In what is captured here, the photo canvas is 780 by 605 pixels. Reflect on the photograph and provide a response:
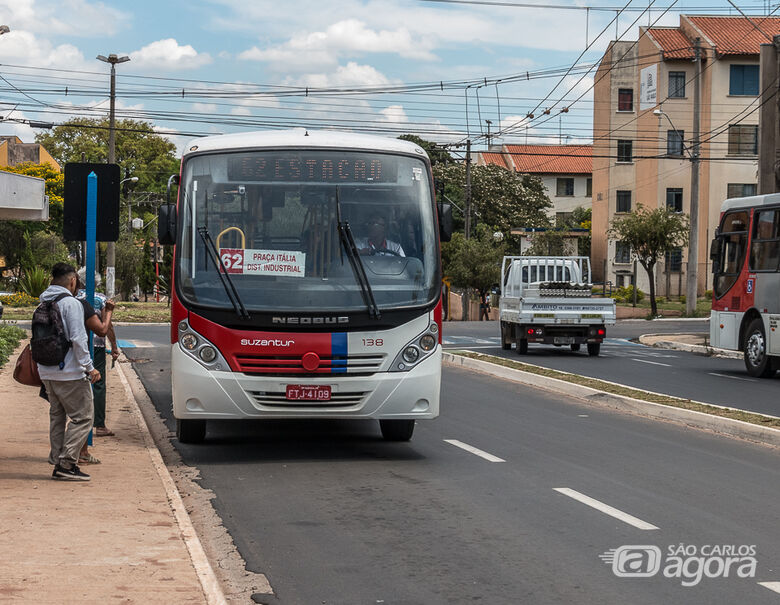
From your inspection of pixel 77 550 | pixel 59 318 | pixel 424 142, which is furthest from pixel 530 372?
pixel 424 142

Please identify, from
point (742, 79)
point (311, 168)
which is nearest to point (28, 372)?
point (311, 168)

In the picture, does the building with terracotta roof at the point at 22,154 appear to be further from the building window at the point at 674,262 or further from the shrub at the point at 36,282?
the shrub at the point at 36,282

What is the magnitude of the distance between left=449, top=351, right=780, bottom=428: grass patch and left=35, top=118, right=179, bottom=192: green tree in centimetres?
7410

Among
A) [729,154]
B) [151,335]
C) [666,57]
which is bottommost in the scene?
[151,335]

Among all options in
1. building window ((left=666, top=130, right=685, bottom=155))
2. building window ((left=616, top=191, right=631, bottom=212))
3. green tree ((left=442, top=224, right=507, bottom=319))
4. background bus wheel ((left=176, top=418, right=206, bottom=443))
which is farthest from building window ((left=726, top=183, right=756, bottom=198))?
background bus wheel ((left=176, top=418, right=206, bottom=443))

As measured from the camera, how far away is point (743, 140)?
63188 millimetres

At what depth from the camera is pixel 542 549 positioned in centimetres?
753

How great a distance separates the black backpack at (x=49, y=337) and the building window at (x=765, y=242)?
639 inches

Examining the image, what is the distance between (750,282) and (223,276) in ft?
48.8

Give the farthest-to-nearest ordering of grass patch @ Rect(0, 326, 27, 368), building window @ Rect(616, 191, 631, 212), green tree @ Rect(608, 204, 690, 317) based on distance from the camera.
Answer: building window @ Rect(616, 191, 631, 212) → green tree @ Rect(608, 204, 690, 317) → grass patch @ Rect(0, 326, 27, 368)

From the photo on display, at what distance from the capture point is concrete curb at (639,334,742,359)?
3056 centimetres

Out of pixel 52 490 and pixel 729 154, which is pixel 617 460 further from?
pixel 729 154

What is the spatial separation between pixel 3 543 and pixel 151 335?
2843cm

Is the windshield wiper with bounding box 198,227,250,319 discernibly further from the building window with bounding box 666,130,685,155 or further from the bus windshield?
the building window with bounding box 666,130,685,155
